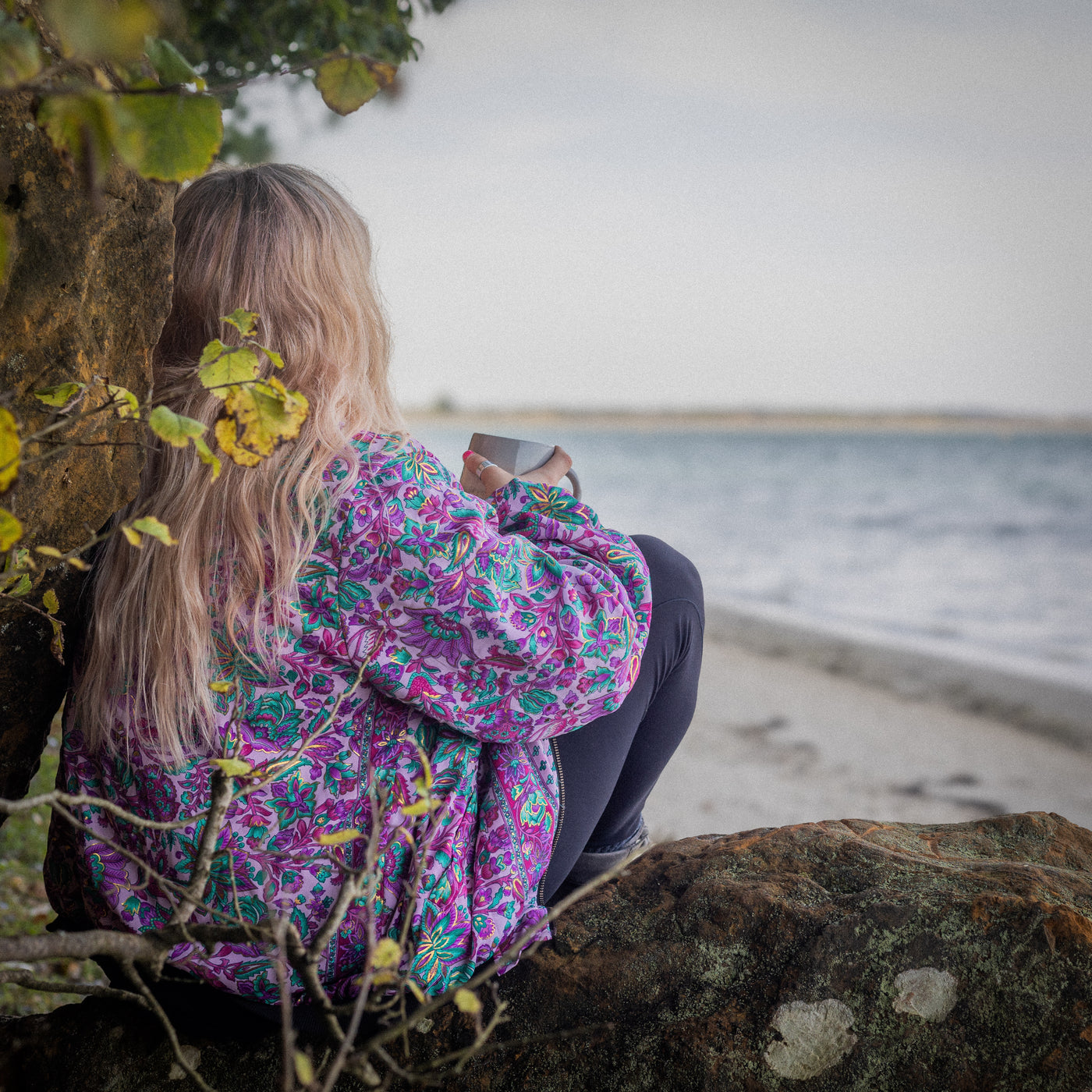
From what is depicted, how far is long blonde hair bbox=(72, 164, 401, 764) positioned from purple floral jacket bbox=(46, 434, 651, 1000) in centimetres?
5

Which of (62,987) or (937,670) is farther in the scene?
(937,670)

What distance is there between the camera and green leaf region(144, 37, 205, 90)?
0.79 m

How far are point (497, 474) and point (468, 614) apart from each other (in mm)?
486

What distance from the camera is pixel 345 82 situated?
33.8 inches

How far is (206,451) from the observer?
85cm

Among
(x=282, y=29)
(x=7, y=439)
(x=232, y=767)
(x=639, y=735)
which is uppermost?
(x=282, y=29)

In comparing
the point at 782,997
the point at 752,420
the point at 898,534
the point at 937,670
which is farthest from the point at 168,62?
the point at 752,420

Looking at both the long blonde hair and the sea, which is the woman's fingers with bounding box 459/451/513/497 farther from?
the sea

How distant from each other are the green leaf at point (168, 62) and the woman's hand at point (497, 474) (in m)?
0.96

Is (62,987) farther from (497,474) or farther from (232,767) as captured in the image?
(497,474)

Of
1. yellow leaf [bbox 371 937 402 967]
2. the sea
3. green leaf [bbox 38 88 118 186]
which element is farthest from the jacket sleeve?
the sea

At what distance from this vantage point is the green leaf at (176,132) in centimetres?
71

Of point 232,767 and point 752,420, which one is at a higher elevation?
point 752,420

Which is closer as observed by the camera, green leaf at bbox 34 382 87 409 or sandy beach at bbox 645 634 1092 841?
green leaf at bbox 34 382 87 409
